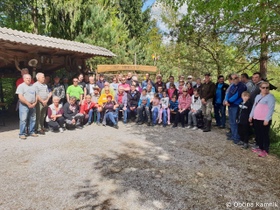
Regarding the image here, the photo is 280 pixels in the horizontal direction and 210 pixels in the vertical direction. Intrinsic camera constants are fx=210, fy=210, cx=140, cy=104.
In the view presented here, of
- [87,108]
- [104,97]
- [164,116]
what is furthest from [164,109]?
[87,108]

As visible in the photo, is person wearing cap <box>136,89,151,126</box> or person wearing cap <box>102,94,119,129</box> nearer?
person wearing cap <box>102,94,119,129</box>

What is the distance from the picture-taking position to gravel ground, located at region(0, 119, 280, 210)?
9.52 ft

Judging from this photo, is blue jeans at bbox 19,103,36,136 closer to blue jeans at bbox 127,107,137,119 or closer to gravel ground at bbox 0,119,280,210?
gravel ground at bbox 0,119,280,210

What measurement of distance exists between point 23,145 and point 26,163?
48.1 inches

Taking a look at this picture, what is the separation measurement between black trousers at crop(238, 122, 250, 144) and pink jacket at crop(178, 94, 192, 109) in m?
2.11


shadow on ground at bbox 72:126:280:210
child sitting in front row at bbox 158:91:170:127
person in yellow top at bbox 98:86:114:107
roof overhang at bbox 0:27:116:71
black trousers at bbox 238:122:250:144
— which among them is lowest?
shadow on ground at bbox 72:126:280:210

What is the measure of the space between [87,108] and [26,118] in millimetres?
2132

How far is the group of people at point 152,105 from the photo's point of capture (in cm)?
512

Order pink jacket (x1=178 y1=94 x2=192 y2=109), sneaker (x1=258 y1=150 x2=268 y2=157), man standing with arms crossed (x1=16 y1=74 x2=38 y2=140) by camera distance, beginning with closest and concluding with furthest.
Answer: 1. sneaker (x1=258 y1=150 x2=268 y2=157)
2. man standing with arms crossed (x1=16 y1=74 x2=38 y2=140)
3. pink jacket (x1=178 y1=94 x2=192 y2=109)

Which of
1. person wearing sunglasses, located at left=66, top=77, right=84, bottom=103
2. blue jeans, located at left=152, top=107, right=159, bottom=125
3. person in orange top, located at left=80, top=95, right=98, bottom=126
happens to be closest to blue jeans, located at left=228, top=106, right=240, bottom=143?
blue jeans, located at left=152, top=107, right=159, bottom=125

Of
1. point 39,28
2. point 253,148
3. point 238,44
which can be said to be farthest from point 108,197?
point 39,28

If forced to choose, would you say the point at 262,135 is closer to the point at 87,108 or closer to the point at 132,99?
the point at 132,99

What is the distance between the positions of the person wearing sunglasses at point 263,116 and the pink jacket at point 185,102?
2.45 meters

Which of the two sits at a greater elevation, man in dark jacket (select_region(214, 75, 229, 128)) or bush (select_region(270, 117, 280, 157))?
man in dark jacket (select_region(214, 75, 229, 128))
